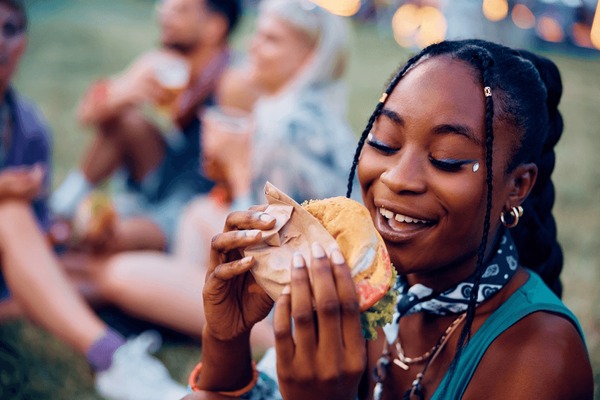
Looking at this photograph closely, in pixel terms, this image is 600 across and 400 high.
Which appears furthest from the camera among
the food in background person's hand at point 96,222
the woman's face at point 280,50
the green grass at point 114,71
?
the woman's face at point 280,50

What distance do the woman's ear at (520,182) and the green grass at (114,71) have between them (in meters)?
0.48

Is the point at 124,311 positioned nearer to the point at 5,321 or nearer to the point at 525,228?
the point at 5,321

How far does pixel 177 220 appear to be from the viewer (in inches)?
187

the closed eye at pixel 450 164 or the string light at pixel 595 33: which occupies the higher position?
the closed eye at pixel 450 164

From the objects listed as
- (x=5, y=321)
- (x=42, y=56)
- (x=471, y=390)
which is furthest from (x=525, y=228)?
(x=42, y=56)

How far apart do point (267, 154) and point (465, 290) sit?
2141 millimetres

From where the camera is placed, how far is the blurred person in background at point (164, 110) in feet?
16.5

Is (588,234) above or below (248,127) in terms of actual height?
below

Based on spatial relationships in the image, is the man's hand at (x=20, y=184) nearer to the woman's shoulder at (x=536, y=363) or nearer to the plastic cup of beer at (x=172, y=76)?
the plastic cup of beer at (x=172, y=76)

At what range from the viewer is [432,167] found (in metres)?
1.64

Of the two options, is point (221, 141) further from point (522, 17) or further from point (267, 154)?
point (522, 17)

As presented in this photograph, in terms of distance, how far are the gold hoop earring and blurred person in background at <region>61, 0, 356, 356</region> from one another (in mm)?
1988

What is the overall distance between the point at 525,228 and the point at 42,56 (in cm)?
1058

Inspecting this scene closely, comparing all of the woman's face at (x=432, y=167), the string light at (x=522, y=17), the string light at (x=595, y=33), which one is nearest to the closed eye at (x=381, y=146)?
the woman's face at (x=432, y=167)
